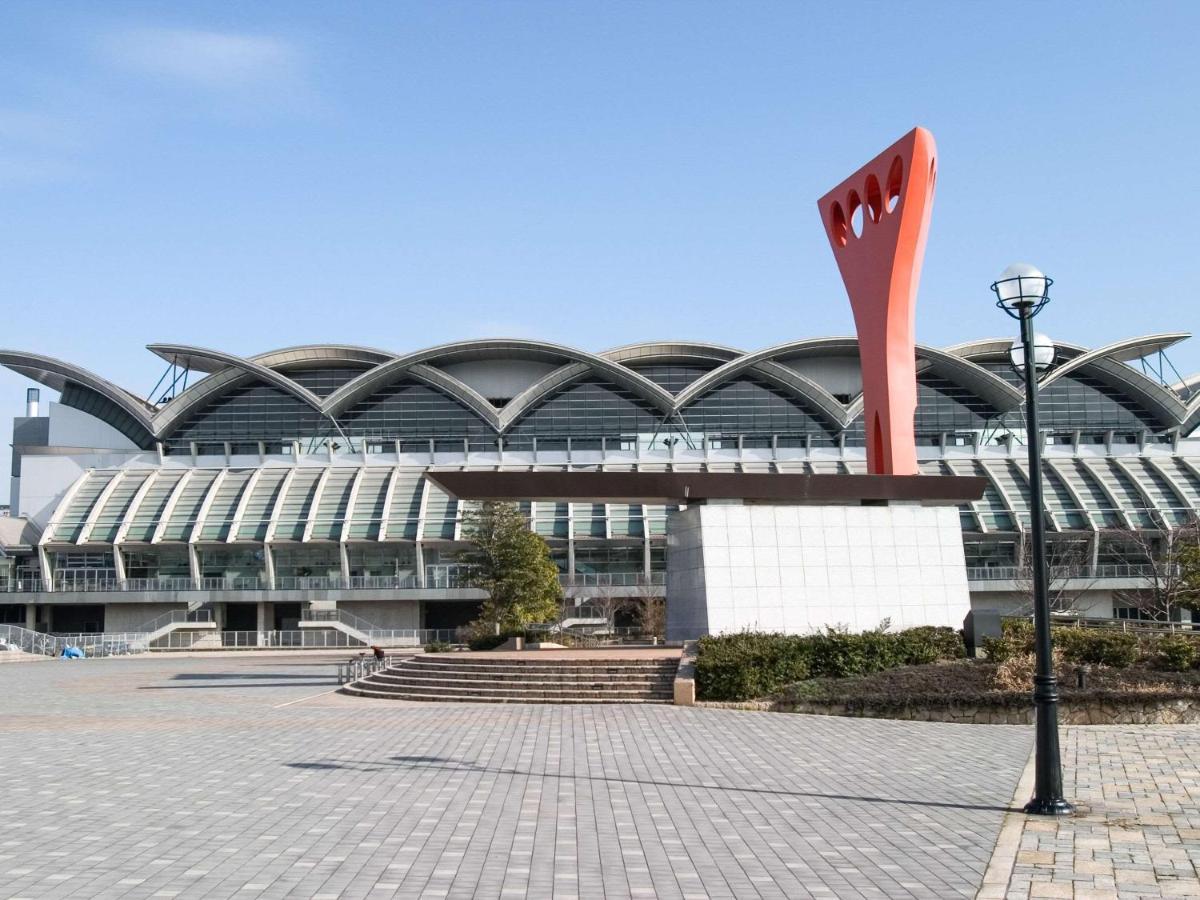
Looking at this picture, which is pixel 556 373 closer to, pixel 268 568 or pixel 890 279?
pixel 268 568

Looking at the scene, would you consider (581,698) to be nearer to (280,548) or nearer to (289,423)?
(280,548)

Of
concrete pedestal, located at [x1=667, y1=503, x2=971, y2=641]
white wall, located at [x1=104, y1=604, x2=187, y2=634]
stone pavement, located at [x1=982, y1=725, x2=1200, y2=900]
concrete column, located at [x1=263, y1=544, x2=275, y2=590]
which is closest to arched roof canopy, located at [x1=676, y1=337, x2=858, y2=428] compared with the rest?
concrete column, located at [x1=263, y1=544, x2=275, y2=590]

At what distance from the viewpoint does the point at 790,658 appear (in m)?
23.0

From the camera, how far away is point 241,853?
10219 millimetres

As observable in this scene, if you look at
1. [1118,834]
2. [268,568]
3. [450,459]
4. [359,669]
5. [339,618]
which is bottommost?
[1118,834]

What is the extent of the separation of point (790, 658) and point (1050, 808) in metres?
11.4

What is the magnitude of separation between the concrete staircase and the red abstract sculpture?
11.0m

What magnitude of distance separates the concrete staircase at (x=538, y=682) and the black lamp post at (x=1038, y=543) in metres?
12.1

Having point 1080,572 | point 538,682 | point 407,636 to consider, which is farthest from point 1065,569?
point 538,682

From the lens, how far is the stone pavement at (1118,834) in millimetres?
8930

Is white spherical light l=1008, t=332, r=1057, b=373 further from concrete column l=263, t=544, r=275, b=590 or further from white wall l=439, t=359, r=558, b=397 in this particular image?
white wall l=439, t=359, r=558, b=397

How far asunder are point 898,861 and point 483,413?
2416 inches

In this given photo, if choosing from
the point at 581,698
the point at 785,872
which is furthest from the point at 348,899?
the point at 581,698

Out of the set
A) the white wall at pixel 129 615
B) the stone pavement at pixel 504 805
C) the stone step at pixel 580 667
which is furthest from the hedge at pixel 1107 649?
the white wall at pixel 129 615
